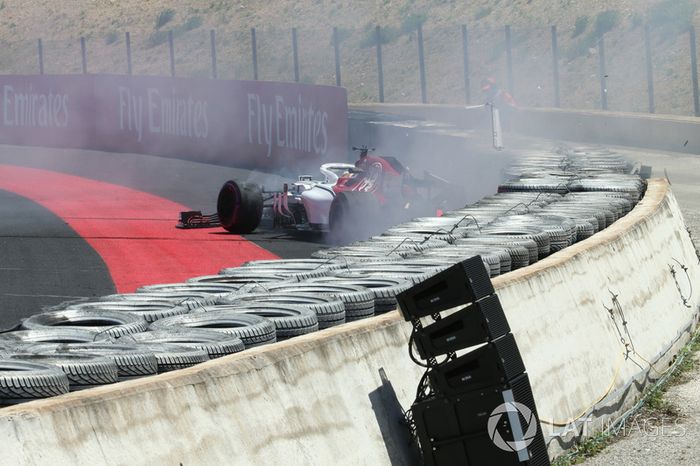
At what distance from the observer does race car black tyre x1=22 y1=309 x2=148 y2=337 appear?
7662 millimetres

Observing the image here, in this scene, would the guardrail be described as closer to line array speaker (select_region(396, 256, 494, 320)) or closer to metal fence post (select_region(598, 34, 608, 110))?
metal fence post (select_region(598, 34, 608, 110))

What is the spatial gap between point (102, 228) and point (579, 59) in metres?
37.1

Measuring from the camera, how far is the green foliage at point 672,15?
5322cm

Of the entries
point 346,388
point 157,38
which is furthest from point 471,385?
point 157,38

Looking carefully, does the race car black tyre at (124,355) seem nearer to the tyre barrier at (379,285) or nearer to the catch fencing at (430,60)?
the tyre barrier at (379,285)

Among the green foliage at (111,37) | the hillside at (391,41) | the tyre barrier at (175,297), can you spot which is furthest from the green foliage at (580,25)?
the tyre barrier at (175,297)

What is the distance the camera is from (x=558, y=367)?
855cm

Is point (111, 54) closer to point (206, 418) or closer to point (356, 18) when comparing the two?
point (356, 18)

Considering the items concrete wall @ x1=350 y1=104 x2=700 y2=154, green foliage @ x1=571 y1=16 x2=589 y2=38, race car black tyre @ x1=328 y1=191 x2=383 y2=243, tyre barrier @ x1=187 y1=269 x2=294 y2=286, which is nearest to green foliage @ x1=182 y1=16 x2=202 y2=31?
green foliage @ x1=571 y1=16 x2=589 y2=38

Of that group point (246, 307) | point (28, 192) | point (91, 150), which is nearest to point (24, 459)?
point (246, 307)

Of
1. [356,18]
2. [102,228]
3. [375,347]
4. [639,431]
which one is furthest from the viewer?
[356,18]

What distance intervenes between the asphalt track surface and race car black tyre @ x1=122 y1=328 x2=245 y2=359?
6.00 m

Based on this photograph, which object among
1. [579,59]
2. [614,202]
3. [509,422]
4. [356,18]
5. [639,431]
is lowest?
[639,431]

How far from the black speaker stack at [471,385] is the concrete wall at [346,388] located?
11.4 inches
